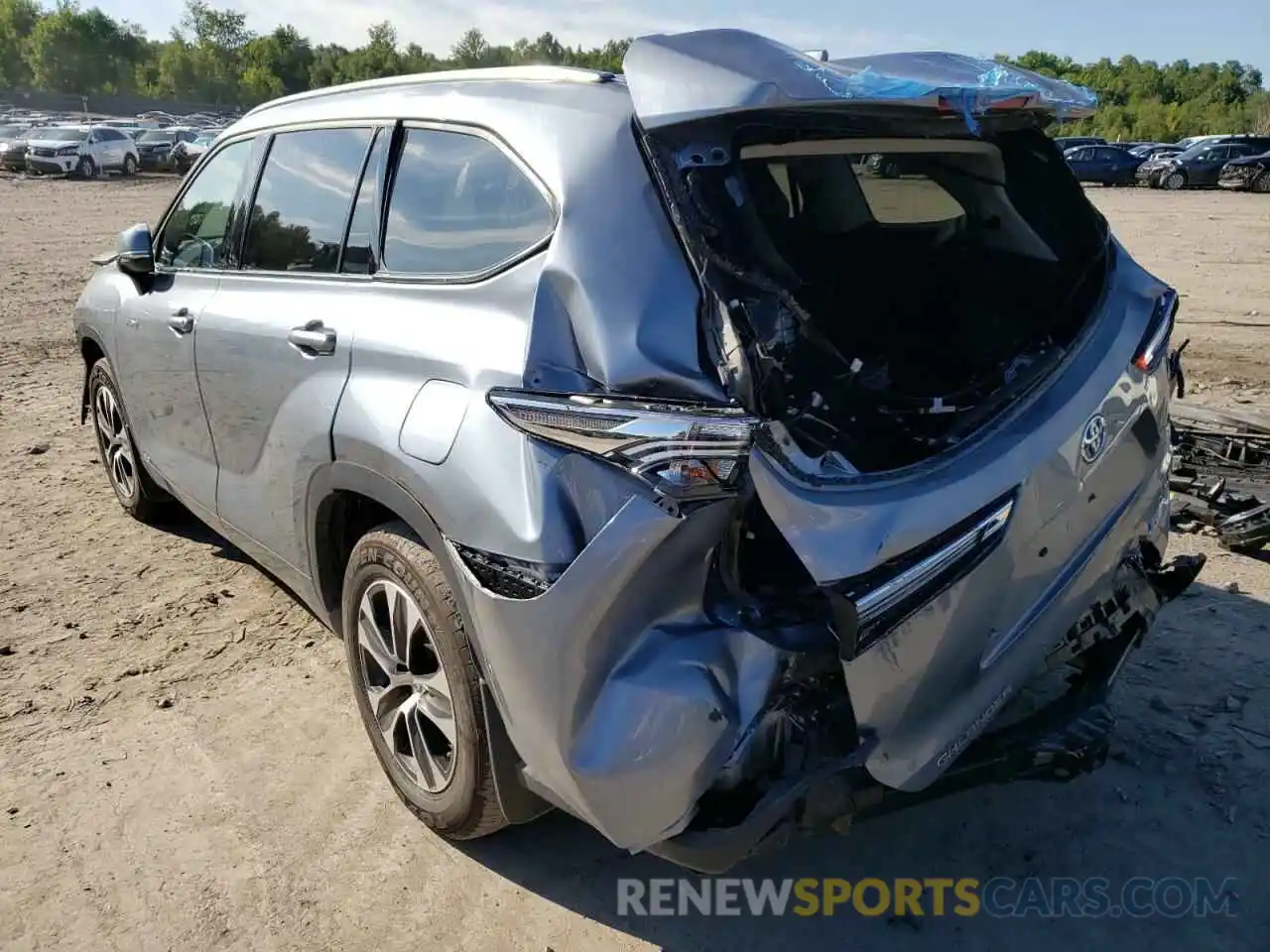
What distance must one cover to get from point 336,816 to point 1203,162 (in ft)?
113

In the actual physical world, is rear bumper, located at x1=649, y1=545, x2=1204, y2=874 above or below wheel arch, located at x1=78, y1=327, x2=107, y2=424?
below

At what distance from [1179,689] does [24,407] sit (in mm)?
7414

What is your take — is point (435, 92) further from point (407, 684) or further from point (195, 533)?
point (195, 533)

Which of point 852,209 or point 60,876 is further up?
point 852,209

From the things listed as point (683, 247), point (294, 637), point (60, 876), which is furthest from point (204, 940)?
point (683, 247)

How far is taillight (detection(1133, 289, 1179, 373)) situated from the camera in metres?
2.58

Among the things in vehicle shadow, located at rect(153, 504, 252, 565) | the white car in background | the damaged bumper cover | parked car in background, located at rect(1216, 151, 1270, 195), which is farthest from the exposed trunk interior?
the white car in background

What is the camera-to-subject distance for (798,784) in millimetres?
2146

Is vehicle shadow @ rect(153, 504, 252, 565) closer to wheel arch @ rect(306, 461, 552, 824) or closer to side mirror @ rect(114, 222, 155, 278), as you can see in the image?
side mirror @ rect(114, 222, 155, 278)

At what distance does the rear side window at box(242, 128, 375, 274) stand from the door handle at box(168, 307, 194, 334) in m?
0.34

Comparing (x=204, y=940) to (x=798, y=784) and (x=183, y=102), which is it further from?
(x=183, y=102)

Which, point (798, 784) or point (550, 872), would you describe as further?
point (550, 872)

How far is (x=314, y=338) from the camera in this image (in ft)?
9.73

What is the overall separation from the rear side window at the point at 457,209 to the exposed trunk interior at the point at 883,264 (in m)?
0.41
